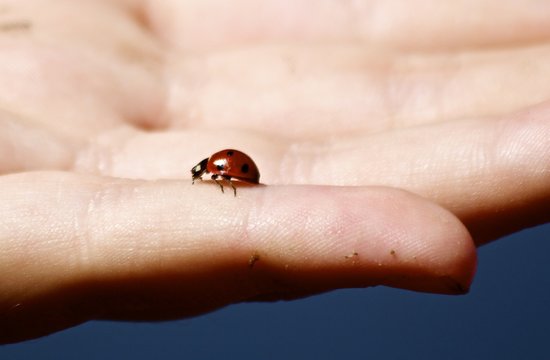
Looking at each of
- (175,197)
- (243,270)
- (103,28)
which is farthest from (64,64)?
(243,270)

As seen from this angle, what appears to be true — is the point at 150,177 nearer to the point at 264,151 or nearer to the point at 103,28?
the point at 264,151

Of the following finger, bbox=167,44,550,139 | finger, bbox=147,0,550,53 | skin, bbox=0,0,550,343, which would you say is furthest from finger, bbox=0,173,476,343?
finger, bbox=147,0,550,53

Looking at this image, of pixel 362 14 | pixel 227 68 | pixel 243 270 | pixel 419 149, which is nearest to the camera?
pixel 243 270

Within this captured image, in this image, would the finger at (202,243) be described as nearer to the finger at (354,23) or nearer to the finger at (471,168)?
the finger at (471,168)

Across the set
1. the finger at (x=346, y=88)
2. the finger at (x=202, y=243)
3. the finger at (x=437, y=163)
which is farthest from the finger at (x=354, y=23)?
the finger at (x=202, y=243)

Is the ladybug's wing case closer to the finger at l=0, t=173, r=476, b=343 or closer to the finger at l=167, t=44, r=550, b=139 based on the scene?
Result: the finger at l=0, t=173, r=476, b=343

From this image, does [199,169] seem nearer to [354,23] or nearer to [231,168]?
[231,168]

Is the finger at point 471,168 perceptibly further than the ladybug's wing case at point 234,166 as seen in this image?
No
